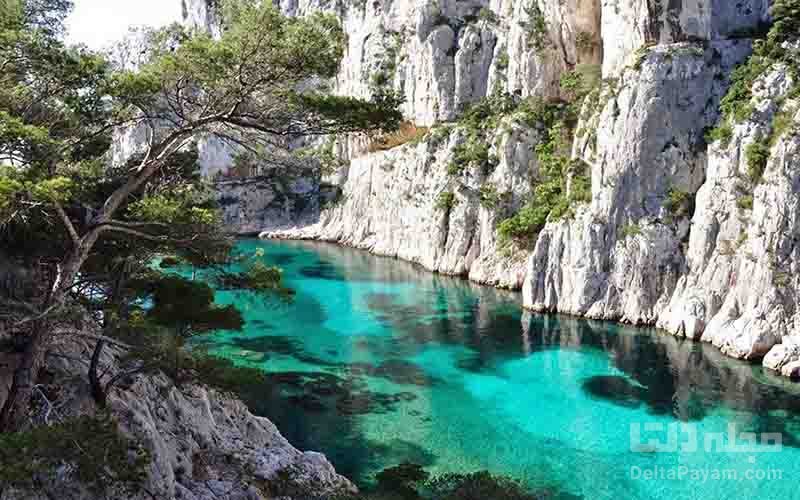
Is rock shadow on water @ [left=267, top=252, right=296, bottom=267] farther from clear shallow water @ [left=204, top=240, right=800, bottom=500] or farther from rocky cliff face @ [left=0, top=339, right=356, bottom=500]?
rocky cliff face @ [left=0, top=339, right=356, bottom=500]

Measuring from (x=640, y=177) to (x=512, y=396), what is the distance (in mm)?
14250

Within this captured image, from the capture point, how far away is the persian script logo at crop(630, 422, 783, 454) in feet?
61.1

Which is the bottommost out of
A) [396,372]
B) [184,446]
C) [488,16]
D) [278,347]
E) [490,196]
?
[396,372]

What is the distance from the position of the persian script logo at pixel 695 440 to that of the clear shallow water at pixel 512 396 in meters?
0.13

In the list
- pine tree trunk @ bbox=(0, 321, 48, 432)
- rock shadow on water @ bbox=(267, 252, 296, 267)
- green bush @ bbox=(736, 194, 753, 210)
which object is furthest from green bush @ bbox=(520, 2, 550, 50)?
pine tree trunk @ bbox=(0, 321, 48, 432)

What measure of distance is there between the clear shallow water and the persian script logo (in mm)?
126

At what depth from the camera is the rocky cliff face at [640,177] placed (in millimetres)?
26750

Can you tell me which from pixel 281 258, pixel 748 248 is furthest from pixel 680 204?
pixel 281 258

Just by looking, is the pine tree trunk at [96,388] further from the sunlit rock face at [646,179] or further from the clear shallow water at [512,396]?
the sunlit rock face at [646,179]

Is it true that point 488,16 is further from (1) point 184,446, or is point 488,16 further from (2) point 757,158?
(1) point 184,446

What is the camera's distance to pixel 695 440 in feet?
63.0

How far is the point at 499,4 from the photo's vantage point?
52.6 meters

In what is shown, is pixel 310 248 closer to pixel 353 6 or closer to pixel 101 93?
pixel 353 6

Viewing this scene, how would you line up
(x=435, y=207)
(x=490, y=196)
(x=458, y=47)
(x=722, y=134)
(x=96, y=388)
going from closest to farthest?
(x=96, y=388) → (x=722, y=134) → (x=490, y=196) → (x=435, y=207) → (x=458, y=47)
